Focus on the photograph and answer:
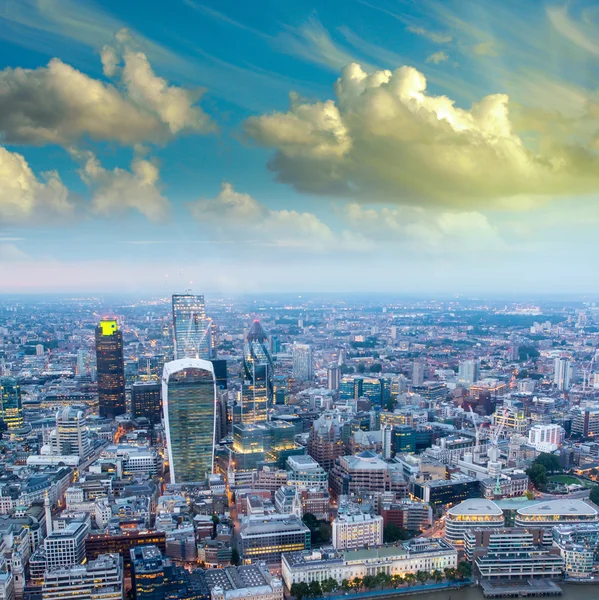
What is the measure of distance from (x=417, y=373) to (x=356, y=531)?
604 inches

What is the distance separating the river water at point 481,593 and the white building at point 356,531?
1.44 m

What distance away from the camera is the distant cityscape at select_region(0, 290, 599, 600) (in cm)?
962

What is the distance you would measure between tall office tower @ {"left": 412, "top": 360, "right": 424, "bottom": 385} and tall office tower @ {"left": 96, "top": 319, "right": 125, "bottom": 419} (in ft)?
37.6

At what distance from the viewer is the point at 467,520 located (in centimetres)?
1084

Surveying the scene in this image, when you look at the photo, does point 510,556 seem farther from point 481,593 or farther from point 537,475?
point 537,475

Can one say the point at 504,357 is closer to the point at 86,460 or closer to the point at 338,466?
the point at 338,466

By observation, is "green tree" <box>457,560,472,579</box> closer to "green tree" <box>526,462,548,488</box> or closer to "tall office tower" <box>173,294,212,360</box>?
"green tree" <box>526,462,548,488</box>

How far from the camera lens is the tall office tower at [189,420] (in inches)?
564

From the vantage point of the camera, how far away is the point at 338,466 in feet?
46.4

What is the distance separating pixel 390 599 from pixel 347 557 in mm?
923

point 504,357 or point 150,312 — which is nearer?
point 150,312


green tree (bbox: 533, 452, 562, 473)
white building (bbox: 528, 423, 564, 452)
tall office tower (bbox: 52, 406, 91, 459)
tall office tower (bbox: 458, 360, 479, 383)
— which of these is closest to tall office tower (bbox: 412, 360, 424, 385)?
tall office tower (bbox: 458, 360, 479, 383)

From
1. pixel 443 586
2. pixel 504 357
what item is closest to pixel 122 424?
pixel 443 586

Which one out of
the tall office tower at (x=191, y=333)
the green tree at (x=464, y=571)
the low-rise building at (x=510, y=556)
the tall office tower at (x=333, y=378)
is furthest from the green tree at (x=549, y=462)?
the tall office tower at (x=191, y=333)
